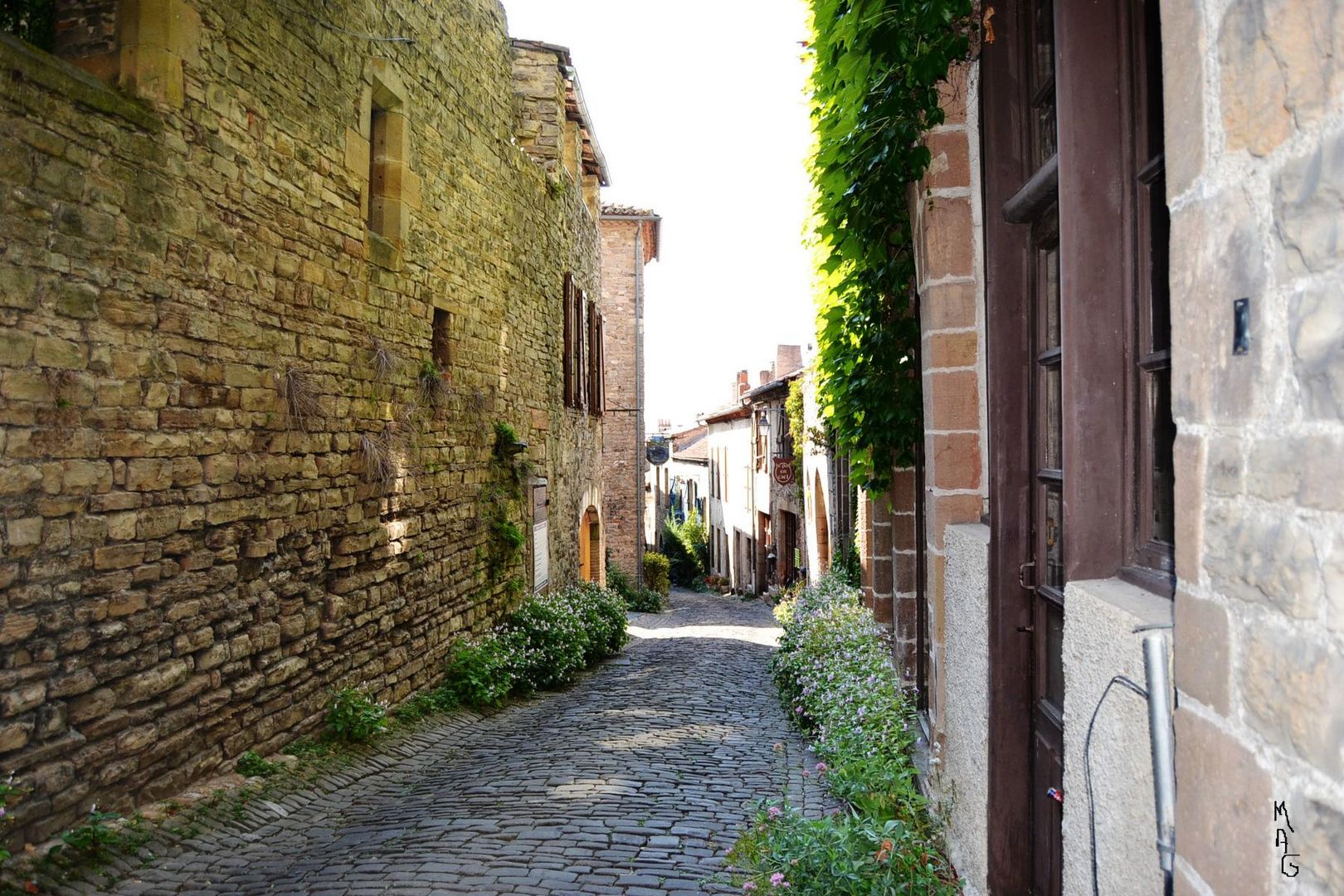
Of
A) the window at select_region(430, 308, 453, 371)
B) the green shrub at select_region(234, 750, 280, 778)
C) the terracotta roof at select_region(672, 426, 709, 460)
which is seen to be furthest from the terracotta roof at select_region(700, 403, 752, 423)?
the green shrub at select_region(234, 750, 280, 778)

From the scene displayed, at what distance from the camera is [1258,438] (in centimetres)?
111

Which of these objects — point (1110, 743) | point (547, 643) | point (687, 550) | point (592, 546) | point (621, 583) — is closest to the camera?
point (1110, 743)

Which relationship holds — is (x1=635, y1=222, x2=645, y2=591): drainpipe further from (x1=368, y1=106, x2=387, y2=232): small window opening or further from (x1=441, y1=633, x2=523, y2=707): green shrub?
(x1=368, y1=106, x2=387, y2=232): small window opening

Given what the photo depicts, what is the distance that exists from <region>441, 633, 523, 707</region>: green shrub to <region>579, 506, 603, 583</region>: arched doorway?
22.1 feet

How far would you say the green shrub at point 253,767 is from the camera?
496 cm

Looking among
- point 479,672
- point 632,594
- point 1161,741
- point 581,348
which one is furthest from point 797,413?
point 1161,741

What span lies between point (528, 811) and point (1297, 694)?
4.16 meters

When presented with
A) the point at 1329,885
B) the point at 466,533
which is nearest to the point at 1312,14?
the point at 1329,885

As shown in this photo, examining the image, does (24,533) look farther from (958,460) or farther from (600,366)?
(600,366)

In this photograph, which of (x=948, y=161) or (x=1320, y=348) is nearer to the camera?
(x=1320, y=348)

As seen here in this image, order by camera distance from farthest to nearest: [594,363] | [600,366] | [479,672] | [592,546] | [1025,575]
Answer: [592,546], [600,366], [594,363], [479,672], [1025,575]

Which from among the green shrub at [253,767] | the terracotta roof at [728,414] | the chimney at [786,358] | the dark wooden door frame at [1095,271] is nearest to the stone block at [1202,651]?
the dark wooden door frame at [1095,271]

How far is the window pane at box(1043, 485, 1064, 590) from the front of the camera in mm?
2484

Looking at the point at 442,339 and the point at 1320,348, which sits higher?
the point at 442,339
